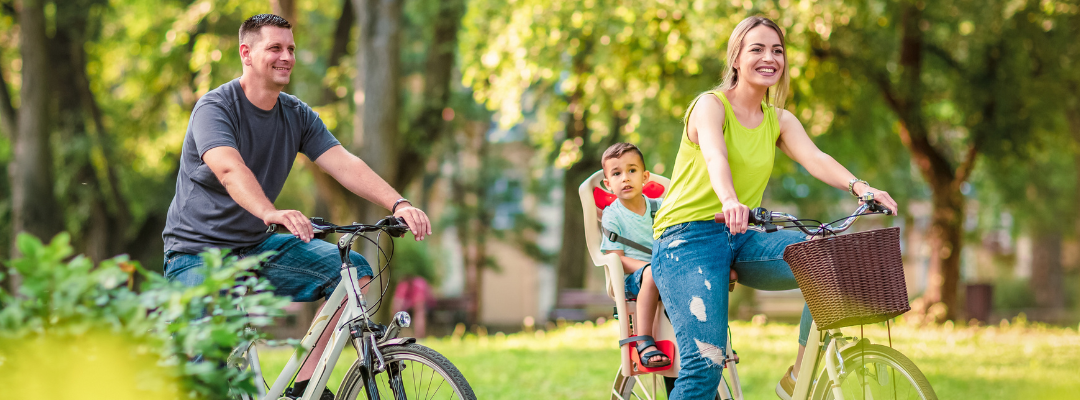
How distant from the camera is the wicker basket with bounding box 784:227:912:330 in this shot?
2.62 meters

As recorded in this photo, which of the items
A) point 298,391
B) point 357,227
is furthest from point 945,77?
point 298,391

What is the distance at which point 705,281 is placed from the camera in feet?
9.89

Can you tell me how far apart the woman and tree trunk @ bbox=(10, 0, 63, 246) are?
12.7 m

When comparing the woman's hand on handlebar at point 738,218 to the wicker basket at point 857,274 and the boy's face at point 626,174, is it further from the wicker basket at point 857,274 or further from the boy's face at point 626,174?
the boy's face at point 626,174

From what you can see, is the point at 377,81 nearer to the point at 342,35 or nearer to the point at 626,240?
the point at 342,35

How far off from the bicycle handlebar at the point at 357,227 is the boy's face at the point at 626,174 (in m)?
0.99

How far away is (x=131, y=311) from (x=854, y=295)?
1.91 metres

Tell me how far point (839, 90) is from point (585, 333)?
4.99 meters

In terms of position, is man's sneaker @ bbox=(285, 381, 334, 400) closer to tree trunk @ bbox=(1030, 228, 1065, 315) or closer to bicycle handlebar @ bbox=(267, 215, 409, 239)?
bicycle handlebar @ bbox=(267, 215, 409, 239)

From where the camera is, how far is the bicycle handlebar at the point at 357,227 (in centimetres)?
306

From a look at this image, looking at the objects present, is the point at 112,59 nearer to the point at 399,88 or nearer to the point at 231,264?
the point at 399,88

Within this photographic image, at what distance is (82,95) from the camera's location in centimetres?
1611

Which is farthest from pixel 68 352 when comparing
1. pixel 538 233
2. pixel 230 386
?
pixel 538 233

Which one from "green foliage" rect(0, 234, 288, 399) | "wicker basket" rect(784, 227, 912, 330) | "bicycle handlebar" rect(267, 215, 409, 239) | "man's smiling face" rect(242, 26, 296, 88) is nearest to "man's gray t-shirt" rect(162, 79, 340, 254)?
"man's smiling face" rect(242, 26, 296, 88)
